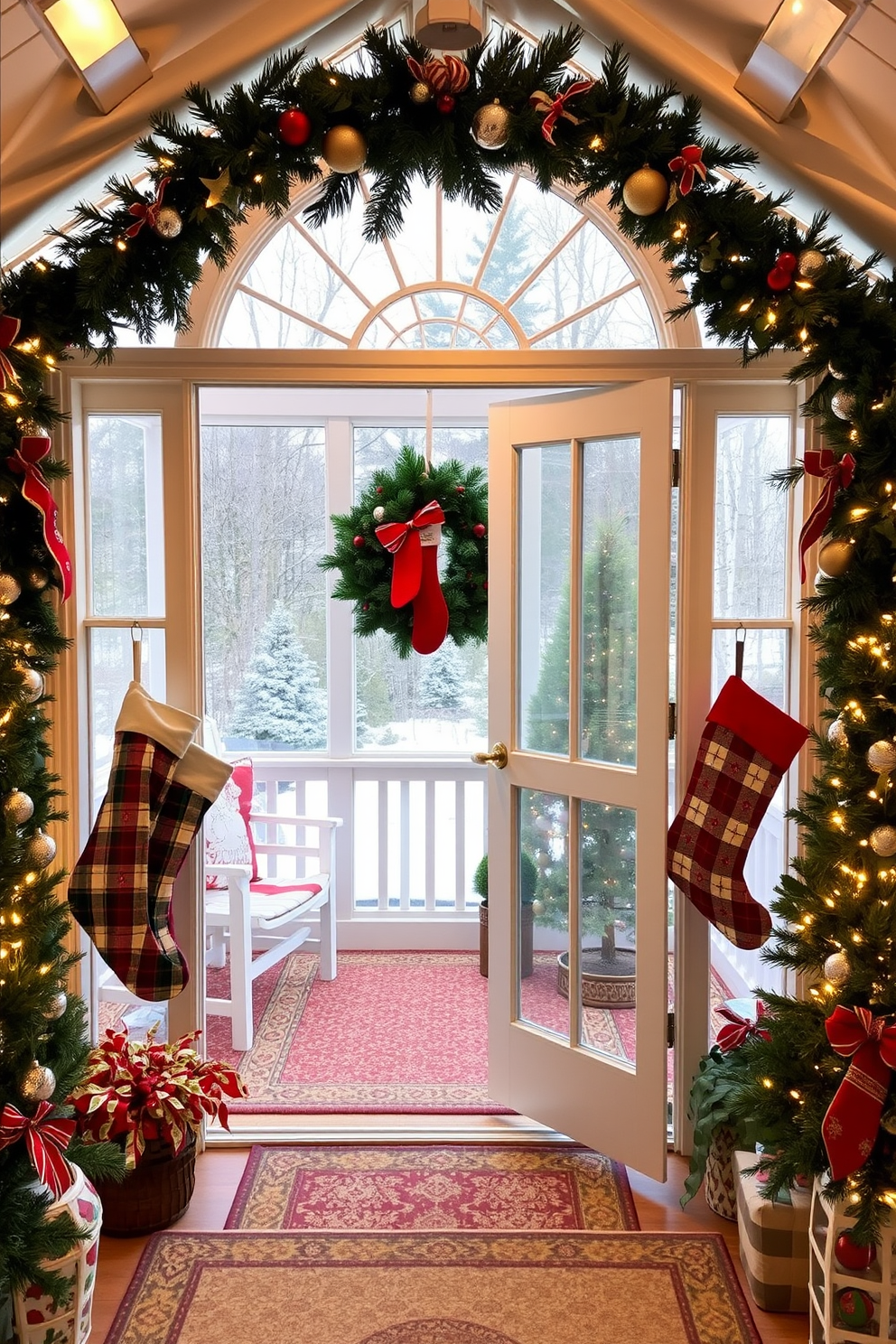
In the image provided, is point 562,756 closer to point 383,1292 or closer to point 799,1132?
point 799,1132

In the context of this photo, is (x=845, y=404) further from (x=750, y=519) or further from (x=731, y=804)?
(x=731, y=804)

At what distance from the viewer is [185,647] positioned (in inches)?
115

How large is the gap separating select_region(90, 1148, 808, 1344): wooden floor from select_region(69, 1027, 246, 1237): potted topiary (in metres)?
0.06

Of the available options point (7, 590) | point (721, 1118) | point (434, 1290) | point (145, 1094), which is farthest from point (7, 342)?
point (721, 1118)

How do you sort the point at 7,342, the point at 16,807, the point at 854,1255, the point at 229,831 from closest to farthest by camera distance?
the point at 854,1255, the point at 16,807, the point at 7,342, the point at 229,831

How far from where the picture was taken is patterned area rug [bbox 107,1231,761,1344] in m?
2.25

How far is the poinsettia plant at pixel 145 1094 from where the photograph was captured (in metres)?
2.52

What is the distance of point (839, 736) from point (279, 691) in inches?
114

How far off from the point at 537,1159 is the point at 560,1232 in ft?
1.26

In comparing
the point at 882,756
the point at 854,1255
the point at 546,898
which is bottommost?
the point at 854,1255

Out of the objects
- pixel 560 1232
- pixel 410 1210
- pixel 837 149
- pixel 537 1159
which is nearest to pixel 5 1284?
pixel 410 1210

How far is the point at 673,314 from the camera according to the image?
234 centimetres

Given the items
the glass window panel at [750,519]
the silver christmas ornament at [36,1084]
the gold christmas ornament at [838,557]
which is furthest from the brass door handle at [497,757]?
the silver christmas ornament at [36,1084]

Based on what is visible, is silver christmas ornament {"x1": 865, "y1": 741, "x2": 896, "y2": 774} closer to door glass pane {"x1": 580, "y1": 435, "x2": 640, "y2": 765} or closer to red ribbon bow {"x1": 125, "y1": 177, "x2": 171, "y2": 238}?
door glass pane {"x1": 580, "y1": 435, "x2": 640, "y2": 765}
